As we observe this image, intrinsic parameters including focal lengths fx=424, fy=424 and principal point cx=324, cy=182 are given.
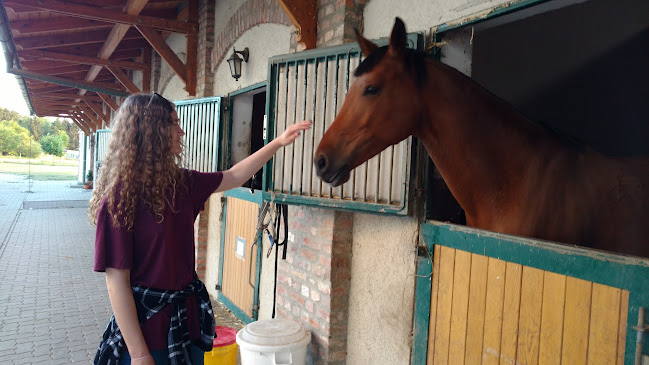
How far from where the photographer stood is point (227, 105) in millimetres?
5137

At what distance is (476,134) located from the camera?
6.26 feet

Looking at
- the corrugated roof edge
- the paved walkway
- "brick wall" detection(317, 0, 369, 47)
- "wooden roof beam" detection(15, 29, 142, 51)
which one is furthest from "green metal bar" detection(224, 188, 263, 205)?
"wooden roof beam" detection(15, 29, 142, 51)

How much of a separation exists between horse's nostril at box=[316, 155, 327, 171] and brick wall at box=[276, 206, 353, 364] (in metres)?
1.14

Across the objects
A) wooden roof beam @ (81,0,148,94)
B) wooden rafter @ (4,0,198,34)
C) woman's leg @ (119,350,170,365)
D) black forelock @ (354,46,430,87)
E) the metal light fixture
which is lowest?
woman's leg @ (119,350,170,365)

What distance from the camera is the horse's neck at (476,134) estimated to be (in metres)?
1.90

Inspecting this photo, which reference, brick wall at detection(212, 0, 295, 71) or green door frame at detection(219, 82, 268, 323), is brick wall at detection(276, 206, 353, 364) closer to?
green door frame at detection(219, 82, 268, 323)

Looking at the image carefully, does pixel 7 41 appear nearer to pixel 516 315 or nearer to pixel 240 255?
pixel 240 255

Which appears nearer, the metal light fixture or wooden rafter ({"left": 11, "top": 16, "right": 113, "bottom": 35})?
the metal light fixture

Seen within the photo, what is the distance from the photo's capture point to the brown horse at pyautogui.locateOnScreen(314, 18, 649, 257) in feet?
6.11

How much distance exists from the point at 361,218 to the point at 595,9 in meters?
2.28

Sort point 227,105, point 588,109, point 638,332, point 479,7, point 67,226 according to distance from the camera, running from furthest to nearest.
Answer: point 67,226 → point 227,105 → point 588,109 → point 479,7 → point 638,332

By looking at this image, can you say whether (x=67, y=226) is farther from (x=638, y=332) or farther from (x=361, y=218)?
(x=638, y=332)

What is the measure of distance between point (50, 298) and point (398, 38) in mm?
5666

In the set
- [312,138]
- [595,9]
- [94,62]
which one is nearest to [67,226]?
[94,62]
